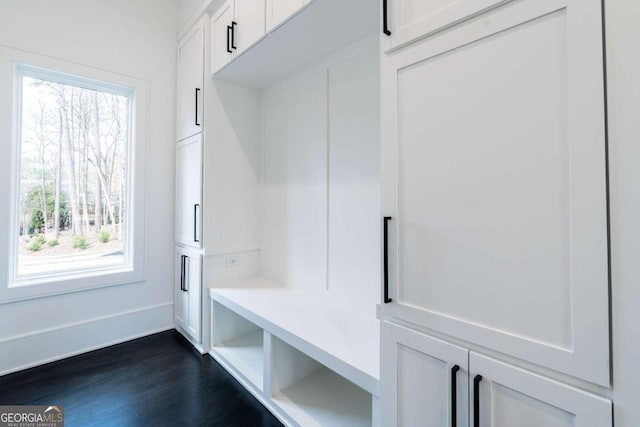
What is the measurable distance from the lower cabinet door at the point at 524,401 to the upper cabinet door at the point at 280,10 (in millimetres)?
1718

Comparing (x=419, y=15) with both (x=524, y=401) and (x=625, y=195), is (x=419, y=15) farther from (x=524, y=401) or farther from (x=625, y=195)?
(x=524, y=401)

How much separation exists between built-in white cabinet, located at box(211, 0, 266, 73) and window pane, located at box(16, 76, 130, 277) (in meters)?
1.09

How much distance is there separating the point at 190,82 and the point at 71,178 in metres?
1.25

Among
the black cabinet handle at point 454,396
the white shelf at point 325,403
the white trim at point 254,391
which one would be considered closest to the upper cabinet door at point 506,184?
the black cabinet handle at point 454,396

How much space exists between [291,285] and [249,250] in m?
0.52

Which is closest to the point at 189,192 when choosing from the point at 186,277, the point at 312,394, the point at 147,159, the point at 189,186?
the point at 189,186

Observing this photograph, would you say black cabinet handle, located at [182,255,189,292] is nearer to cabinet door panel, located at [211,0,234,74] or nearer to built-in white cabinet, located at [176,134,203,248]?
built-in white cabinet, located at [176,134,203,248]

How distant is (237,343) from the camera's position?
94.6 inches

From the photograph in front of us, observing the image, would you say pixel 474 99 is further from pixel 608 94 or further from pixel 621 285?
pixel 621 285

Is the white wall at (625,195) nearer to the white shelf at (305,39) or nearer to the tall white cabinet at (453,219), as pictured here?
the tall white cabinet at (453,219)

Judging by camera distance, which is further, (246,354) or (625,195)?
(246,354)

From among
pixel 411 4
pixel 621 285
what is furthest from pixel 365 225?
Result: pixel 621 285

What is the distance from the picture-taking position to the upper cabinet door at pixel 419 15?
0.88 meters

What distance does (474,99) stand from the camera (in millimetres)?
877
